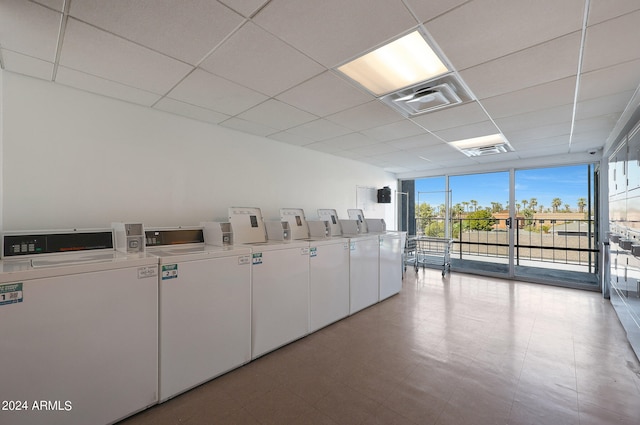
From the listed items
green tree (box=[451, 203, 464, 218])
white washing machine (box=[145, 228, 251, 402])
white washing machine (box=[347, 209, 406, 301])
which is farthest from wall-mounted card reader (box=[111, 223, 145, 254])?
green tree (box=[451, 203, 464, 218])

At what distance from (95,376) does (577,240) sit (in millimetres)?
8127

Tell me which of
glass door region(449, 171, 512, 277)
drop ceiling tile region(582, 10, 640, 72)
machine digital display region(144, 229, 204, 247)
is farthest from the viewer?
glass door region(449, 171, 512, 277)

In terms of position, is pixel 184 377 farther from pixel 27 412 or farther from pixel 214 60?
pixel 214 60

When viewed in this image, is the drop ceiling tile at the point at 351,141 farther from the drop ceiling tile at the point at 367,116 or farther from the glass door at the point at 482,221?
the glass door at the point at 482,221

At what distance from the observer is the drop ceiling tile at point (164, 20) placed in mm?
1434

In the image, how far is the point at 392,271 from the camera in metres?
4.40

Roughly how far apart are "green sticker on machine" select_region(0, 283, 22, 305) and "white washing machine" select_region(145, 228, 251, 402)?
67 cm

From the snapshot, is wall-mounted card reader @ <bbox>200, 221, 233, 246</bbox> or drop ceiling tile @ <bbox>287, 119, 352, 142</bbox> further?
drop ceiling tile @ <bbox>287, 119, 352, 142</bbox>

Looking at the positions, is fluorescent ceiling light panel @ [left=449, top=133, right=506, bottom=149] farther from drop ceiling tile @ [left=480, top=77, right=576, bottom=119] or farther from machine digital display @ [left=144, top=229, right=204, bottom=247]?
machine digital display @ [left=144, top=229, right=204, bottom=247]

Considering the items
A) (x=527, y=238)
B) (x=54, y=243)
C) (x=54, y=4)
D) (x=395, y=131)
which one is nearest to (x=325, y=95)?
(x=395, y=131)

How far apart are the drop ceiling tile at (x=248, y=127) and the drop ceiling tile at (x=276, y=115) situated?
0.11 meters

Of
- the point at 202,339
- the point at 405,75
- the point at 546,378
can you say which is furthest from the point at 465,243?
the point at 202,339

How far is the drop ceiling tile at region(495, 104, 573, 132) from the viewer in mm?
2860

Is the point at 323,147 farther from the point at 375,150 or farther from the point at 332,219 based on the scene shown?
the point at 332,219
